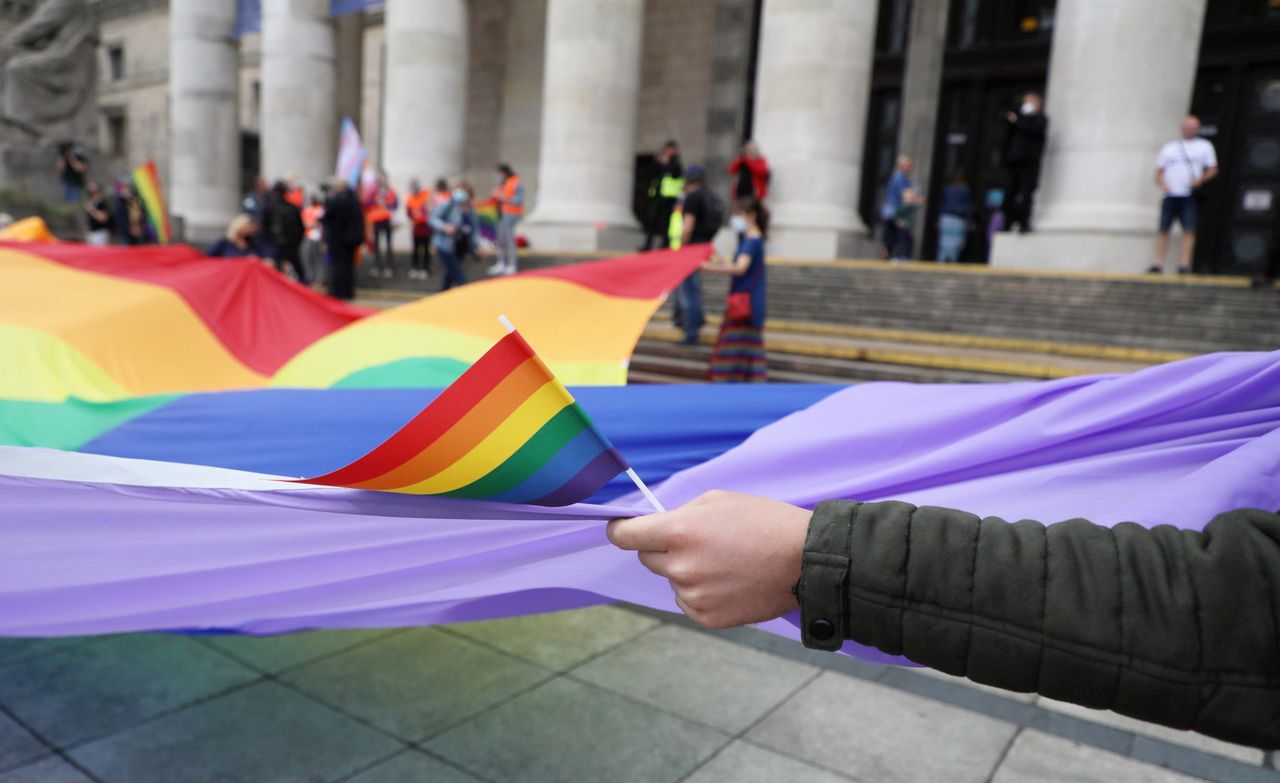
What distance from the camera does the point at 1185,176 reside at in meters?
11.0

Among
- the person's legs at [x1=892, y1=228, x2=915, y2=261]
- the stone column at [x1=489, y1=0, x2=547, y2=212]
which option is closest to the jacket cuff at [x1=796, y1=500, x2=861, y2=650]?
the person's legs at [x1=892, y1=228, x2=915, y2=261]

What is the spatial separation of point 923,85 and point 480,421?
65.9 feet

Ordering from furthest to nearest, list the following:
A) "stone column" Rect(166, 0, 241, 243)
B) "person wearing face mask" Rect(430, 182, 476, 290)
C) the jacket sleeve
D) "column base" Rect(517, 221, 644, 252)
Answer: "stone column" Rect(166, 0, 241, 243)
"column base" Rect(517, 221, 644, 252)
"person wearing face mask" Rect(430, 182, 476, 290)
the jacket sleeve

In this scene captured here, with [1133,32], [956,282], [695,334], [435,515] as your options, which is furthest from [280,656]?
[1133,32]

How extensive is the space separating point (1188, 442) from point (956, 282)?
1009 centimetres

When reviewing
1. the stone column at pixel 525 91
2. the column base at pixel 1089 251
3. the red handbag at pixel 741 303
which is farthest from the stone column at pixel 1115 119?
the stone column at pixel 525 91

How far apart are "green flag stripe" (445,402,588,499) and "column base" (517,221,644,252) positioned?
15844 mm

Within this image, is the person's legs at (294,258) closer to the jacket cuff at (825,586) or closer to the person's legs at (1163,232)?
the person's legs at (1163,232)

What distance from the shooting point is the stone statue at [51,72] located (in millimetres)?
22578

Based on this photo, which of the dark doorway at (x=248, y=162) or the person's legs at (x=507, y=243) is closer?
the person's legs at (x=507, y=243)

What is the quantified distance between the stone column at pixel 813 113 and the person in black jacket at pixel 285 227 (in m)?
8.10

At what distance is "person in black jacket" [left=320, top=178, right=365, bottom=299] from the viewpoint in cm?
1386

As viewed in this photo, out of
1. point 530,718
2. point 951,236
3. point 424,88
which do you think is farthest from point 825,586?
point 424,88

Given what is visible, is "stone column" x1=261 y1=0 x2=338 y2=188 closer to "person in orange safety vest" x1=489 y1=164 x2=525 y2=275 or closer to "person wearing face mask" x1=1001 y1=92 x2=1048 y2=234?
"person in orange safety vest" x1=489 y1=164 x2=525 y2=275
